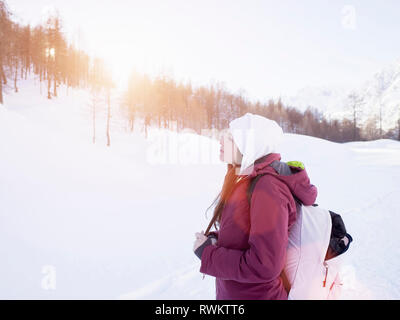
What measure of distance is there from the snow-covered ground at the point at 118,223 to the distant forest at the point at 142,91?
14.0 m

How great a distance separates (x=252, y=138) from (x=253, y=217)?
520mm

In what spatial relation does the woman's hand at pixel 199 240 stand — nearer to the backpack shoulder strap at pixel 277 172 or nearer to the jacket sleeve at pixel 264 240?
the jacket sleeve at pixel 264 240

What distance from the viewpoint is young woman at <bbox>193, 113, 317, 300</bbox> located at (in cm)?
137

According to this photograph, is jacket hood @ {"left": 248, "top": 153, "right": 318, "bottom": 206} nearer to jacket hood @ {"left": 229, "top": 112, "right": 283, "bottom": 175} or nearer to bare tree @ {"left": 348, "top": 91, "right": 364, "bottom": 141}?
jacket hood @ {"left": 229, "top": 112, "right": 283, "bottom": 175}

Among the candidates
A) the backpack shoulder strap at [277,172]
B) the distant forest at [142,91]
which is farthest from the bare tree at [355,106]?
the backpack shoulder strap at [277,172]

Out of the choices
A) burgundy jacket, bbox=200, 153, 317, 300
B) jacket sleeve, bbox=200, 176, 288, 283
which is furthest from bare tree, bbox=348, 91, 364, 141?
jacket sleeve, bbox=200, 176, 288, 283

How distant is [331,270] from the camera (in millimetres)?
1604

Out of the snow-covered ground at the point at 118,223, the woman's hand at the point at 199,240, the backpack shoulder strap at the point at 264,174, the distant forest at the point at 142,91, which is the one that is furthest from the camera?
the distant forest at the point at 142,91

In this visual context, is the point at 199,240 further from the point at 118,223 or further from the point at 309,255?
the point at 118,223

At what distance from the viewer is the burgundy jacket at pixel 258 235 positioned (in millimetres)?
1366

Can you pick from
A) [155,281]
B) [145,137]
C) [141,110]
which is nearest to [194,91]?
[141,110]

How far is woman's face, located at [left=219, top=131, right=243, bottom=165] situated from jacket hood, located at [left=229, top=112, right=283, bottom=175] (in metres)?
0.04

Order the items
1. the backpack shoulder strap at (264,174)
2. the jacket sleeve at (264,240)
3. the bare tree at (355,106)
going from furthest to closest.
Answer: the bare tree at (355,106) < the backpack shoulder strap at (264,174) < the jacket sleeve at (264,240)
